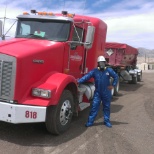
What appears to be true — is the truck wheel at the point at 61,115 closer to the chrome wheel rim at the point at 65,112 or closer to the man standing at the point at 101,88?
the chrome wheel rim at the point at 65,112

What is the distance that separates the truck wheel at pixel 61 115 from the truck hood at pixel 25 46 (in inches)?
43.2

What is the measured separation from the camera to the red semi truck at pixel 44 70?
521 centimetres

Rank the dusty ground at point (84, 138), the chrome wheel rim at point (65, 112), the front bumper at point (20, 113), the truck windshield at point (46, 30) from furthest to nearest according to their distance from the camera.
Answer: the truck windshield at point (46, 30) < the chrome wheel rim at point (65, 112) < the dusty ground at point (84, 138) < the front bumper at point (20, 113)

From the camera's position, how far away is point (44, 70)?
5.93 metres

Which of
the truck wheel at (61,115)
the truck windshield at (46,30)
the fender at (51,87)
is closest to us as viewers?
the fender at (51,87)

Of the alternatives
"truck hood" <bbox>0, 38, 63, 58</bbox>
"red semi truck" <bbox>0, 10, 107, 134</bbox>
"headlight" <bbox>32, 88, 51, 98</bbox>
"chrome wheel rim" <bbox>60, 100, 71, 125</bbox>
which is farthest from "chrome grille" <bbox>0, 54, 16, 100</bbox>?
"chrome wheel rim" <bbox>60, 100, 71, 125</bbox>

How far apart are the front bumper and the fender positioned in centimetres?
13

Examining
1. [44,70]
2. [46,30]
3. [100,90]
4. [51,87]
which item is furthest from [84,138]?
[46,30]

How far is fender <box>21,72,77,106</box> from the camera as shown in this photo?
5.35 metres

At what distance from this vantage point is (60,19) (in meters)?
6.80

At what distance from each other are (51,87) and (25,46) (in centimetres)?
109

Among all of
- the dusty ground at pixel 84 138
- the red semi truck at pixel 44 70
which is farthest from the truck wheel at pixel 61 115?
the dusty ground at pixel 84 138

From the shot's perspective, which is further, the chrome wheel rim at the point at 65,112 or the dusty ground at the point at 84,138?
the chrome wheel rim at the point at 65,112

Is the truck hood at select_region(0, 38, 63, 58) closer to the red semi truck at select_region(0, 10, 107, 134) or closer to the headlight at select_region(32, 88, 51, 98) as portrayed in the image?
the red semi truck at select_region(0, 10, 107, 134)
